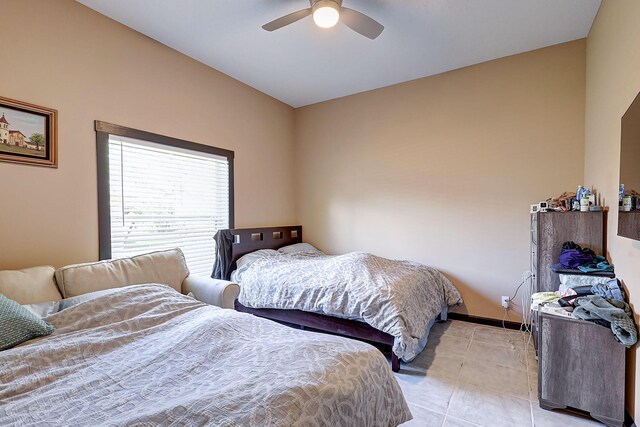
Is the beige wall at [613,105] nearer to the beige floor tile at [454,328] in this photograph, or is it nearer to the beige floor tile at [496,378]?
the beige floor tile at [496,378]

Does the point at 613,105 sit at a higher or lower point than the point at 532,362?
higher

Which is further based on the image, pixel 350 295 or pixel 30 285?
pixel 350 295

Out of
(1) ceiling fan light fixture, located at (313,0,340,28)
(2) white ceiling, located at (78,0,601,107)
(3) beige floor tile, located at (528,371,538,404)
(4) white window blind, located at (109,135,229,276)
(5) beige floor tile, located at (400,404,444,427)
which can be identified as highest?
(2) white ceiling, located at (78,0,601,107)

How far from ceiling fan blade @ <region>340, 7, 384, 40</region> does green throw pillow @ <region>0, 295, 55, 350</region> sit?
2.55 m

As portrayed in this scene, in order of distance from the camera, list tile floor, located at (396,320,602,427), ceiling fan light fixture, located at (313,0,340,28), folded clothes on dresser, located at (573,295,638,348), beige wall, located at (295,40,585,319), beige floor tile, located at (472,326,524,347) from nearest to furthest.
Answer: folded clothes on dresser, located at (573,295,638,348), tile floor, located at (396,320,602,427), ceiling fan light fixture, located at (313,0,340,28), beige floor tile, located at (472,326,524,347), beige wall, located at (295,40,585,319)

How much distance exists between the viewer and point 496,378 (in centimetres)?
218

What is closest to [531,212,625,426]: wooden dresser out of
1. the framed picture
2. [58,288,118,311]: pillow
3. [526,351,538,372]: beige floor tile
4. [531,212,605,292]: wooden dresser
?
[526,351,538,372]: beige floor tile

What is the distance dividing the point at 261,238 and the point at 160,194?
1.35 meters

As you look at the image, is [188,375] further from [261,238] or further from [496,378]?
[261,238]

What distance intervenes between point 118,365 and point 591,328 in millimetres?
2432

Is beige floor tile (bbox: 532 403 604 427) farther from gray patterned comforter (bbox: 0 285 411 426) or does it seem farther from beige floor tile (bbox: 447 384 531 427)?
gray patterned comforter (bbox: 0 285 411 426)

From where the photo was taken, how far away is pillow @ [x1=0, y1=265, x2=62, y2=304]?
1.65 m

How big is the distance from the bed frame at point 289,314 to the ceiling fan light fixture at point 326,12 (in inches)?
89.4

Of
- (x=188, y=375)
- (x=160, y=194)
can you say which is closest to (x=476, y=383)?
(x=188, y=375)
